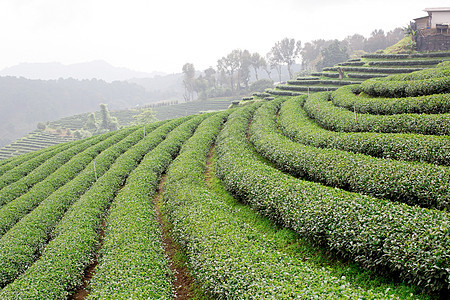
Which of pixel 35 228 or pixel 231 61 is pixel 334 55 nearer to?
pixel 231 61

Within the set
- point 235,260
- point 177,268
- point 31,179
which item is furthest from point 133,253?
point 31,179

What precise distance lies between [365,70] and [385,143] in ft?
138

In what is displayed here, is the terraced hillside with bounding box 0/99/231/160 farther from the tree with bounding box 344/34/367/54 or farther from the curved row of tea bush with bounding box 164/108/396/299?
the curved row of tea bush with bounding box 164/108/396/299

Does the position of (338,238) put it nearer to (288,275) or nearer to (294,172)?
(288,275)

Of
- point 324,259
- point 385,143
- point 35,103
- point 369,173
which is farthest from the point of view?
point 35,103

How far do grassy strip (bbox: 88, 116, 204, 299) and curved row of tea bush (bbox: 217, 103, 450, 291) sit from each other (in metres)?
4.54

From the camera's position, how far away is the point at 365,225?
7793mm

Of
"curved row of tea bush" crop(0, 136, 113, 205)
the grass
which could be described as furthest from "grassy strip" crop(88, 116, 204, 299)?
"curved row of tea bush" crop(0, 136, 113, 205)

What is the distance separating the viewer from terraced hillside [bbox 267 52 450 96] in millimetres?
45844

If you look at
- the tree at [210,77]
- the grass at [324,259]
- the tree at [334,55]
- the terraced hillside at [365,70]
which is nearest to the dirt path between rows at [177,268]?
the grass at [324,259]

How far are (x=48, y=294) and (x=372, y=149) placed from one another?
14622 mm

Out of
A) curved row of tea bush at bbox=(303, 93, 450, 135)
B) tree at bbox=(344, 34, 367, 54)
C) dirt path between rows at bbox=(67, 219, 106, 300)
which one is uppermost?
tree at bbox=(344, 34, 367, 54)

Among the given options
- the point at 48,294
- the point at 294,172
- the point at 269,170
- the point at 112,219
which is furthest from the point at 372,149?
the point at 48,294

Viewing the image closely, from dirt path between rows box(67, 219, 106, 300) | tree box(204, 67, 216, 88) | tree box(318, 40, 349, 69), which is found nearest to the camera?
dirt path between rows box(67, 219, 106, 300)
